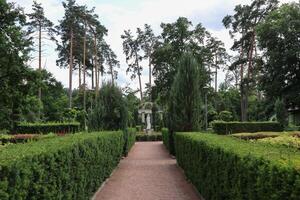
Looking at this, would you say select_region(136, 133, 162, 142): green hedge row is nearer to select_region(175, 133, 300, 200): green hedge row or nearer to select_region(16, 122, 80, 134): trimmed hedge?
select_region(16, 122, 80, 134): trimmed hedge

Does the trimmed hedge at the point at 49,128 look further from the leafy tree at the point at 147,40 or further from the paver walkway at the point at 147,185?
the leafy tree at the point at 147,40

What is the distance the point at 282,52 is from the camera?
4053cm

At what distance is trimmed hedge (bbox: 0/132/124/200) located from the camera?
3.84 meters

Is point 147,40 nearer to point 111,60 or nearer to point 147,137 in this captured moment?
point 111,60

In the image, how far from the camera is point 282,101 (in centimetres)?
3781

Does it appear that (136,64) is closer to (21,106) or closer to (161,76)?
(161,76)

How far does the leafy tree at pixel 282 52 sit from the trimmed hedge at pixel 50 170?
33.0 meters

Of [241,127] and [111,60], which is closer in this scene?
[241,127]

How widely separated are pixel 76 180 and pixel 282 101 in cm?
3328

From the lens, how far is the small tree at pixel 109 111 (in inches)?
790

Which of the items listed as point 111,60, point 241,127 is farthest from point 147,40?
point 241,127

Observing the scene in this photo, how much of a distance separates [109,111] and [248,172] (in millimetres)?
15718

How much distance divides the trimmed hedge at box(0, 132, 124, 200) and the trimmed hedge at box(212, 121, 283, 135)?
67.6 ft

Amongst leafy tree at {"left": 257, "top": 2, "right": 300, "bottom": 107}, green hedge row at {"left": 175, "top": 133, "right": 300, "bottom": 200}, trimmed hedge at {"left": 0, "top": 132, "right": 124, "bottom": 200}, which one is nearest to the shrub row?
leafy tree at {"left": 257, "top": 2, "right": 300, "bottom": 107}
